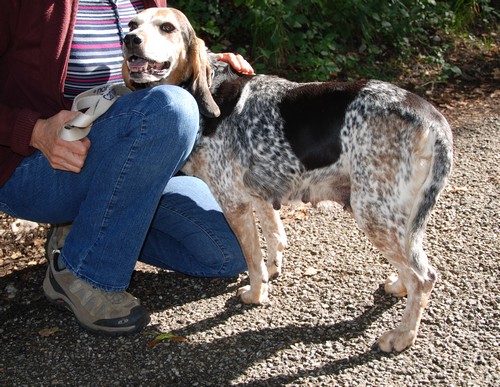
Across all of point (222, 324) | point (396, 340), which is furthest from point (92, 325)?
point (396, 340)

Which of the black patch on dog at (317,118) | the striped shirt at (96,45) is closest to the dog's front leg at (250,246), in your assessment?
the black patch on dog at (317,118)

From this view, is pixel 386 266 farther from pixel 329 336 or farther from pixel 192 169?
pixel 192 169

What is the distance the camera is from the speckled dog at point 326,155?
331 cm

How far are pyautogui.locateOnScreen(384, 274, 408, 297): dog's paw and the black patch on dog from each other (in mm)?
800

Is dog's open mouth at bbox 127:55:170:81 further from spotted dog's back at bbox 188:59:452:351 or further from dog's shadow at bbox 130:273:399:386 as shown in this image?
dog's shadow at bbox 130:273:399:386

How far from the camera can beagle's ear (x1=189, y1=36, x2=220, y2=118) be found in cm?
356

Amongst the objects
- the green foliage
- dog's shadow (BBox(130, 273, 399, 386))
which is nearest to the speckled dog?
dog's shadow (BBox(130, 273, 399, 386))

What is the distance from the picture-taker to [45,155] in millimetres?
3277

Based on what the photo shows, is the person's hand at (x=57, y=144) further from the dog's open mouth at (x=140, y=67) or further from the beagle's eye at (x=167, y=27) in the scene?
the beagle's eye at (x=167, y=27)

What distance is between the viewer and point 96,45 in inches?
139

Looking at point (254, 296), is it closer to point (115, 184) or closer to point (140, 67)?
point (115, 184)

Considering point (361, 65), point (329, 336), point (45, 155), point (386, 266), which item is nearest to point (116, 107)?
point (45, 155)

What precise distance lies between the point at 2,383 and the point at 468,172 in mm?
3682

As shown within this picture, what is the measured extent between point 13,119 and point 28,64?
0.32 m
